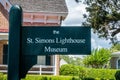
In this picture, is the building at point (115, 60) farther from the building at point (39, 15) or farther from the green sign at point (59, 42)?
the green sign at point (59, 42)

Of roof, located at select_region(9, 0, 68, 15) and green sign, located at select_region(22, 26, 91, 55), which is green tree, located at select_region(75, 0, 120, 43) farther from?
green sign, located at select_region(22, 26, 91, 55)

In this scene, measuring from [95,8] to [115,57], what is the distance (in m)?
26.1

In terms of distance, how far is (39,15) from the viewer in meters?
27.0

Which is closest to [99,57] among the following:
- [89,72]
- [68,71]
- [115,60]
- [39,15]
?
[115,60]

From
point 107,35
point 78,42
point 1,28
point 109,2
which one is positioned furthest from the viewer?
point 1,28

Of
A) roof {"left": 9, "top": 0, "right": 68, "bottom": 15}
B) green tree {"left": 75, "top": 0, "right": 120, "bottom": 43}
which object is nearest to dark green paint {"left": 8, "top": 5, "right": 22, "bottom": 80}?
green tree {"left": 75, "top": 0, "right": 120, "bottom": 43}

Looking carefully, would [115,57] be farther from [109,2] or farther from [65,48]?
[65,48]

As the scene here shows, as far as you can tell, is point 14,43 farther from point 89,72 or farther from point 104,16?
point 89,72

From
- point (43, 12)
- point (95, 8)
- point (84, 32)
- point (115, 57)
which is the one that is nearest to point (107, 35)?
point (95, 8)

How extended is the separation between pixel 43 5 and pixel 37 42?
23343mm

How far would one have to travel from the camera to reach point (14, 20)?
16.9 ft

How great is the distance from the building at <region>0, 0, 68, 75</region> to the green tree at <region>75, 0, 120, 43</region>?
5658 millimetres

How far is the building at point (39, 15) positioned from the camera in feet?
84.9

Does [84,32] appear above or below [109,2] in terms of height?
below
